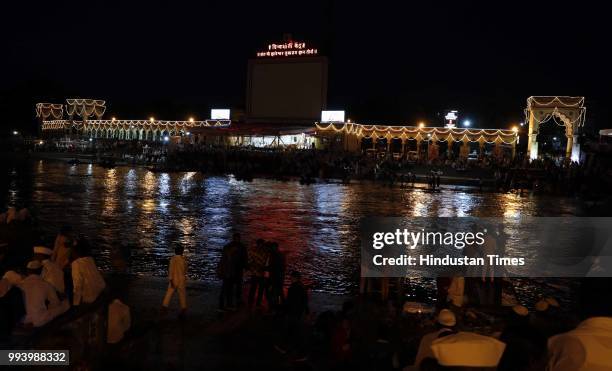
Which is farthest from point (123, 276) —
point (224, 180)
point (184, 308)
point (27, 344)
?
point (224, 180)

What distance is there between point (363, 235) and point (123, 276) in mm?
5398

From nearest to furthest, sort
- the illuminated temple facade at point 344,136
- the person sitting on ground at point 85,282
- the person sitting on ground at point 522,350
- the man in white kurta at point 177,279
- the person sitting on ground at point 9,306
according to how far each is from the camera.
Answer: the person sitting on ground at point 522,350, the person sitting on ground at point 9,306, the person sitting on ground at point 85,282, the man in white kurta at point 177,279, the illuminated temple facade at point 344,136

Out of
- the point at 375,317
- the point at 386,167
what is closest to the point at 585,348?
the point at 375,317

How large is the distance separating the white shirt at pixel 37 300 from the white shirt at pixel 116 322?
70 centimetres

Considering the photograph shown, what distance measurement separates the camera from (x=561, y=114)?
42.5 meters

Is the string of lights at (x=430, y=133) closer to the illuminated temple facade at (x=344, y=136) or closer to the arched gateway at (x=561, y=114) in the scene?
the illuminated temple facade at (x=344, y=136)

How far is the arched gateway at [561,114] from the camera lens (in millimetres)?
41969

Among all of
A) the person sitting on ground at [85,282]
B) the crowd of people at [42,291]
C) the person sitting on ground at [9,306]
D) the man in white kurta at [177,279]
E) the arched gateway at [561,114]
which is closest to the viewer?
the person sitting on ground at [9,306]

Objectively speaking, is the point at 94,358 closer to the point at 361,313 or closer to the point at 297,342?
the point at 297,342

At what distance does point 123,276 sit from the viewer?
11.2 meters

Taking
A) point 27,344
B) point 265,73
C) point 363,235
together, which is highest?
point 265,73

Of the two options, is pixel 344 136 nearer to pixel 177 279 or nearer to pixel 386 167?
pixel 386 167

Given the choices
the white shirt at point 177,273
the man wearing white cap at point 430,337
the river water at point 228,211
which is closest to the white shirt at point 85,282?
the white shirt at point 177,273

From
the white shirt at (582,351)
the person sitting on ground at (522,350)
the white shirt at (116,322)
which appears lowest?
the white shirt at (116,322)
